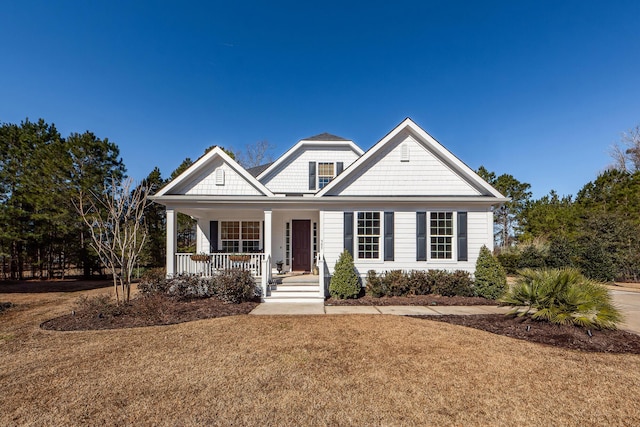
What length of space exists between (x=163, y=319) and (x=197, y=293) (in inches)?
87.0

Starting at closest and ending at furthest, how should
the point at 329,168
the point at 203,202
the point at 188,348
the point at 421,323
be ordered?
the point at 188,348
the point at 421,323
the point at 203,202
the point at 329,168

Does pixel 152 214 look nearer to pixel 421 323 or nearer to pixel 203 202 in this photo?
pixel 203 202

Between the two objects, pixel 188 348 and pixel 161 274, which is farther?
pixel 161 274

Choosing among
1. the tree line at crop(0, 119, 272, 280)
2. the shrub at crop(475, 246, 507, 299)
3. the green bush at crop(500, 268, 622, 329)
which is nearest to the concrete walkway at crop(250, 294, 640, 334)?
the shrub at crop(475, 246, 507, 299)

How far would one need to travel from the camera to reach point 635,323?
268 inches

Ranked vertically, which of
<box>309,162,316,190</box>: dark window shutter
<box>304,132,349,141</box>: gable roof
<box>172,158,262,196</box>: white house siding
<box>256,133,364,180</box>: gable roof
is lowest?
<box>172,158,262,196</box>: white house siding

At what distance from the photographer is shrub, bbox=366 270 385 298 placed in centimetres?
982

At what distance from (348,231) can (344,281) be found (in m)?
1.89

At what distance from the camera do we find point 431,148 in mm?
10984

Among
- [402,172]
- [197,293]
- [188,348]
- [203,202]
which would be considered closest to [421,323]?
[188,348]

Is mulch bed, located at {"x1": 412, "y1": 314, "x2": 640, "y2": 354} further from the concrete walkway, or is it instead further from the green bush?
the concrete walkway

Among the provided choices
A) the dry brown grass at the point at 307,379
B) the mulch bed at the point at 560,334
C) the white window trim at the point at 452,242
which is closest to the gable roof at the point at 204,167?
the dry brown grass at the point at 307,379

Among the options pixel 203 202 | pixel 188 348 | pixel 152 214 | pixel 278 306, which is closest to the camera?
pixel 188 348

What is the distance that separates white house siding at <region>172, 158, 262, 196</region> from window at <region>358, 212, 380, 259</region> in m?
4.03
